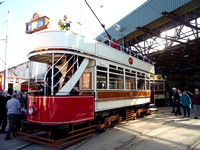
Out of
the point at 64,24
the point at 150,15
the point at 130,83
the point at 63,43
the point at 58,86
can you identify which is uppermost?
the point at 150,15

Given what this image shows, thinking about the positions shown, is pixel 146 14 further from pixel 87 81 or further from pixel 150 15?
pixel 87 81

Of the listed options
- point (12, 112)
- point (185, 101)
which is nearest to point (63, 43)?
point (12, 112)

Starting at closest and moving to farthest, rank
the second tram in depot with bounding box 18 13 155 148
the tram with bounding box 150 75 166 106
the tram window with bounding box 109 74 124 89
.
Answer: the second tram in depot with bounding box 18 13 155 148 → the tram window with bounding box 109 74 124 89 → the tram with bounding box 150 75 166 106

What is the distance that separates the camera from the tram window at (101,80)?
605cm

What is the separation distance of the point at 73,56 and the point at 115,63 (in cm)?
221

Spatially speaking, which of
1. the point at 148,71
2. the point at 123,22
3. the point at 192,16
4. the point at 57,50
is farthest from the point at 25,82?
the point at 192,16

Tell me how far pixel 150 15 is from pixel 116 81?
7431 millimetres

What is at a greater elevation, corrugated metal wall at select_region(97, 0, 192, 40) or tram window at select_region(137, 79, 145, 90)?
corrugated metal wall at select_region(97, 0, 192, 40)

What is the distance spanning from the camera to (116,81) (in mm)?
7039

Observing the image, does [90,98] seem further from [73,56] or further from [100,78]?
[73,56]

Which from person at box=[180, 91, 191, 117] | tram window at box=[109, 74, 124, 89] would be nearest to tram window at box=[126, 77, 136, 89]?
tram window at box=[109, 74, 124, 89]

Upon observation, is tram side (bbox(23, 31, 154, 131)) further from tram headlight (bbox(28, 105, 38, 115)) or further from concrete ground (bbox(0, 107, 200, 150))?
concrete ground (bbox(0, 107, 200, 150))

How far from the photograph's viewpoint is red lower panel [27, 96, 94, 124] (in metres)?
4.40

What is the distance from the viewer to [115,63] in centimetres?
709
